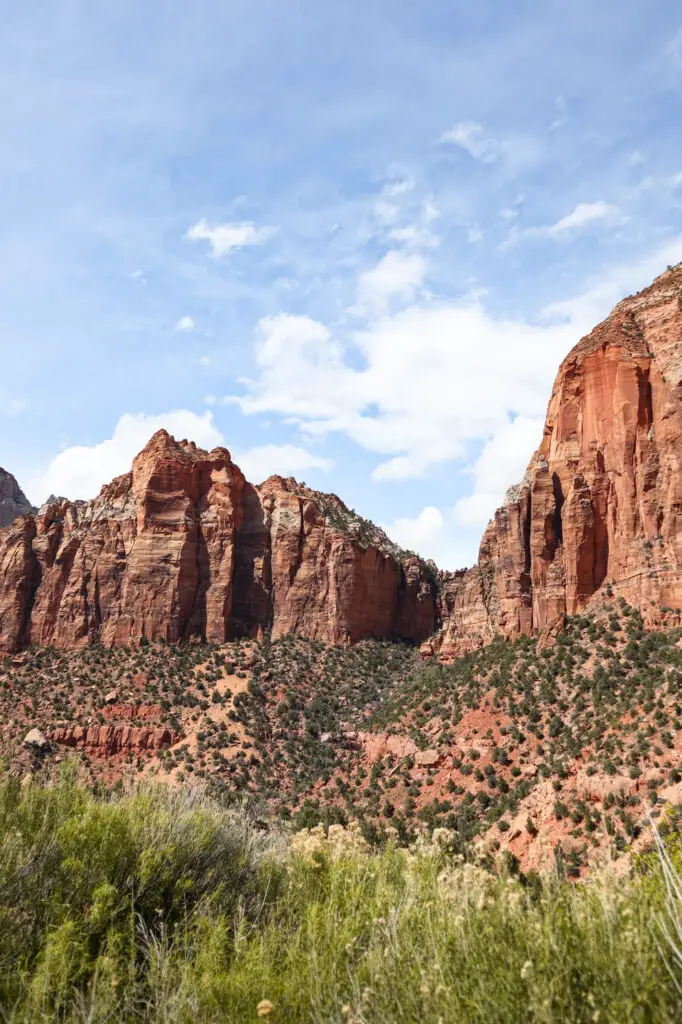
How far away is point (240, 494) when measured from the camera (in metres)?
74.8

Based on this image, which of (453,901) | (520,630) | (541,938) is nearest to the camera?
(541,938)

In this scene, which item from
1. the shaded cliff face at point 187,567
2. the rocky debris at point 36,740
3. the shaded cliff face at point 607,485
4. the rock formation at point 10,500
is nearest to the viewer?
the shaded cliff face at point 607,485

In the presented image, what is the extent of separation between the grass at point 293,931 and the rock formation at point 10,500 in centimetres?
13045

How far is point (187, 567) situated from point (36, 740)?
74.3 ft

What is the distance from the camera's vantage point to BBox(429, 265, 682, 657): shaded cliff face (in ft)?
140

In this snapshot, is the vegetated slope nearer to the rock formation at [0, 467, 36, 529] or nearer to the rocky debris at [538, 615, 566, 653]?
the rocky debris at [538, 615, 566, 653]

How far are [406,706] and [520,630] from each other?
10507 millimetres

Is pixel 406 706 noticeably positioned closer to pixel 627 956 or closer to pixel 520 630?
pixel 520 630

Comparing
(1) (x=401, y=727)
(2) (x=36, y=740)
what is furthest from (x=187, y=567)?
(1) (x=401, y=727)

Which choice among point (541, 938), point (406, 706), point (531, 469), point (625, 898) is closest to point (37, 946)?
point (541, 938)

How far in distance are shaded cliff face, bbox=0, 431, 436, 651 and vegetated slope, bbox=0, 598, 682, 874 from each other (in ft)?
10.0

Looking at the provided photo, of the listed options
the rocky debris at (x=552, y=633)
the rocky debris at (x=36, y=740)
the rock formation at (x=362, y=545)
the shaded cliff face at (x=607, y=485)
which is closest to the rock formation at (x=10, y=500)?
the rock formation at (x=362, y=545)

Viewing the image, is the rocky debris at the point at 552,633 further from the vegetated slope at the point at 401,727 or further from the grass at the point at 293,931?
the grass at the point at 293,931

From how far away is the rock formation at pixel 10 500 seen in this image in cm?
13181
